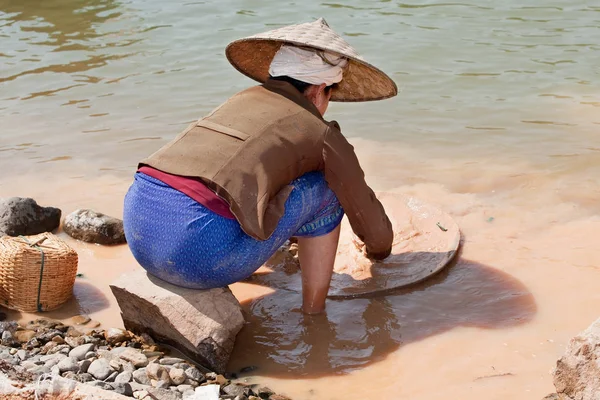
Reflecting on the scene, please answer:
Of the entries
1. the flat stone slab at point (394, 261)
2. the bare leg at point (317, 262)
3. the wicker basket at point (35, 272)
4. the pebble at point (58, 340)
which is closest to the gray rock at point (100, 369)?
the pebble at point (58, 340)

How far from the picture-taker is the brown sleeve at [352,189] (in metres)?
3.51

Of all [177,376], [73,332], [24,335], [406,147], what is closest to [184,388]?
[177,376]

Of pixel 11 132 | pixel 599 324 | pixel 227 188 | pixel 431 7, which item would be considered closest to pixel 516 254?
pixel 599 324

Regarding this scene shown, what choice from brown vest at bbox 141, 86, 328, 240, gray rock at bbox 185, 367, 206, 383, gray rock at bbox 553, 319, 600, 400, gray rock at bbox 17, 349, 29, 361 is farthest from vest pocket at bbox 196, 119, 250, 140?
gray rock at bbox 553, 319, 600, 400

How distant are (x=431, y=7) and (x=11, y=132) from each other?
4825 mm

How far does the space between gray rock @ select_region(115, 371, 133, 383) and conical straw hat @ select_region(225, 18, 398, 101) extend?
1495 millimetres

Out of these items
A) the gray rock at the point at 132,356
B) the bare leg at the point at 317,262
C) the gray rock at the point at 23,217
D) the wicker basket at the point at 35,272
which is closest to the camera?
the gray rock at the point at 132,356

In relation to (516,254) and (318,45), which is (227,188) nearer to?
(318,45)

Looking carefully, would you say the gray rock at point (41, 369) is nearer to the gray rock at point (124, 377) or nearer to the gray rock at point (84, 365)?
the gray rock at point (84, 365)

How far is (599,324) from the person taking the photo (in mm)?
2980

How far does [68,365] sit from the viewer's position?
3383mm

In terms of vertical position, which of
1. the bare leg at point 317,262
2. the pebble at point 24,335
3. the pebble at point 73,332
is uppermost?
the bare leg at point 317,262

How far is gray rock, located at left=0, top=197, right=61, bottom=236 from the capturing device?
4.77m

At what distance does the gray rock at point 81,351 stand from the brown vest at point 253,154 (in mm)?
808
